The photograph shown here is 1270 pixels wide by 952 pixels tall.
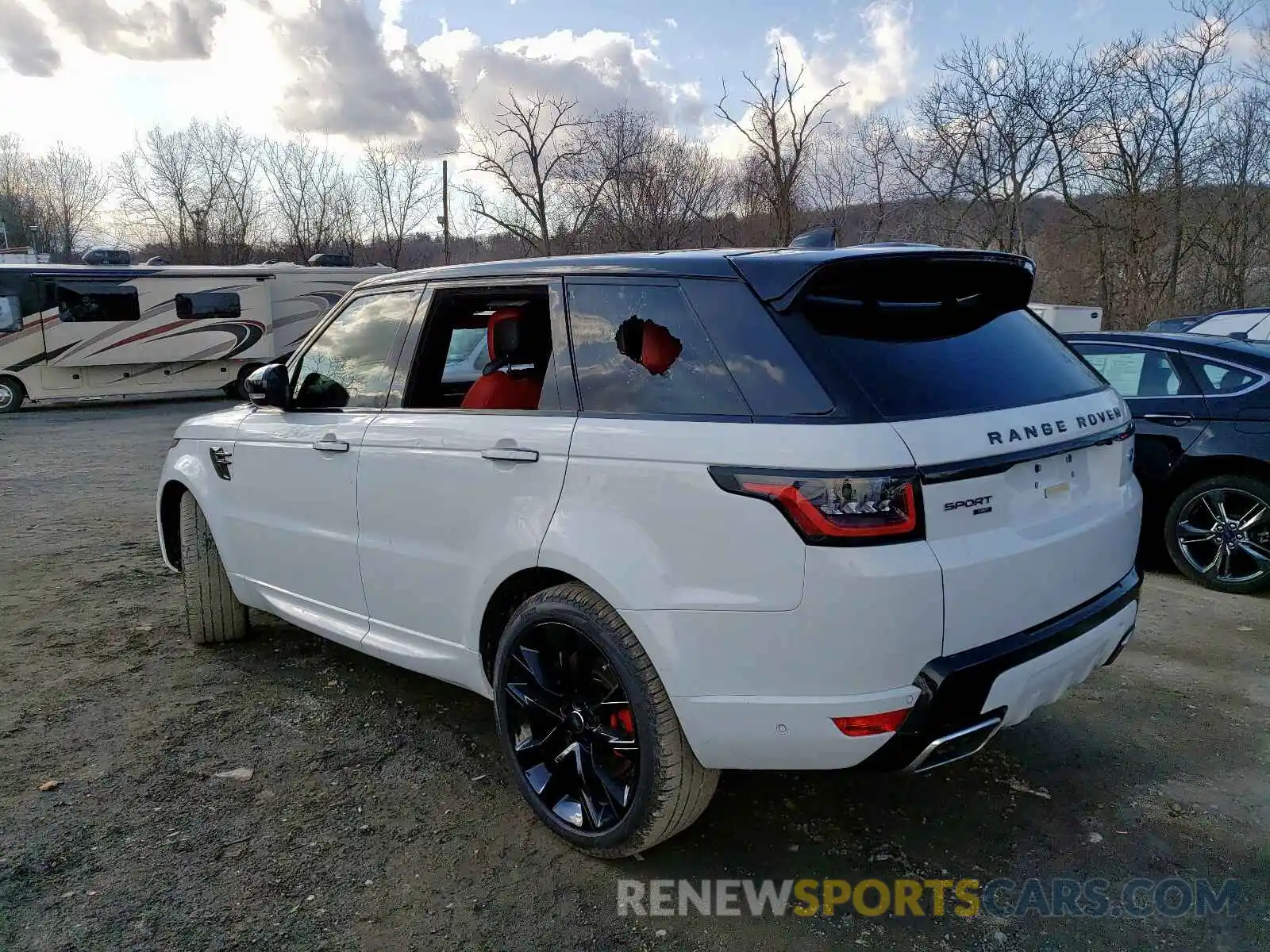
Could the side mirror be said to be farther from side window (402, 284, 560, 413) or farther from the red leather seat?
the red leather seat

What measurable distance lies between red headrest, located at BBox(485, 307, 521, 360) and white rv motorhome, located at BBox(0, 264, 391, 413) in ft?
50.4

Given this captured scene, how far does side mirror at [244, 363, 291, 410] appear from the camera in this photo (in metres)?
3.89

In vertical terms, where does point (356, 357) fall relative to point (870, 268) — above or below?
below

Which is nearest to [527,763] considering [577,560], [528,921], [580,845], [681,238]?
[580,845]

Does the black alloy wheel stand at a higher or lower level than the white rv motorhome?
lower

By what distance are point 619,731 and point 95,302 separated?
19.6 metres

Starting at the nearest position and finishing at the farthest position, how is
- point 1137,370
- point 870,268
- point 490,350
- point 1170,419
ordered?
point 870,268 → point 490,350 → point 1170,419 → point 1137,370

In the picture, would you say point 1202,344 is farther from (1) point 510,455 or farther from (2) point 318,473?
(2) point 318,473

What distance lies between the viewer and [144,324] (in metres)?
18.9

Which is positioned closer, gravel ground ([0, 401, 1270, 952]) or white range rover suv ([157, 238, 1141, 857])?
white range rover suv ([157, 238, 1141, 857])

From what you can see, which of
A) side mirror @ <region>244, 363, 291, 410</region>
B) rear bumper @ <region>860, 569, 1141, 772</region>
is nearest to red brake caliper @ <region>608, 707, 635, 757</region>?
rear bumper @ <region>860, 569, 1141, 772</region>

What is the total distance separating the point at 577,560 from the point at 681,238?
834 inches

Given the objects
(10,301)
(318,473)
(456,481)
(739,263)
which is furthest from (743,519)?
(10,301)

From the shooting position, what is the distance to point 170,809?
3119mm
